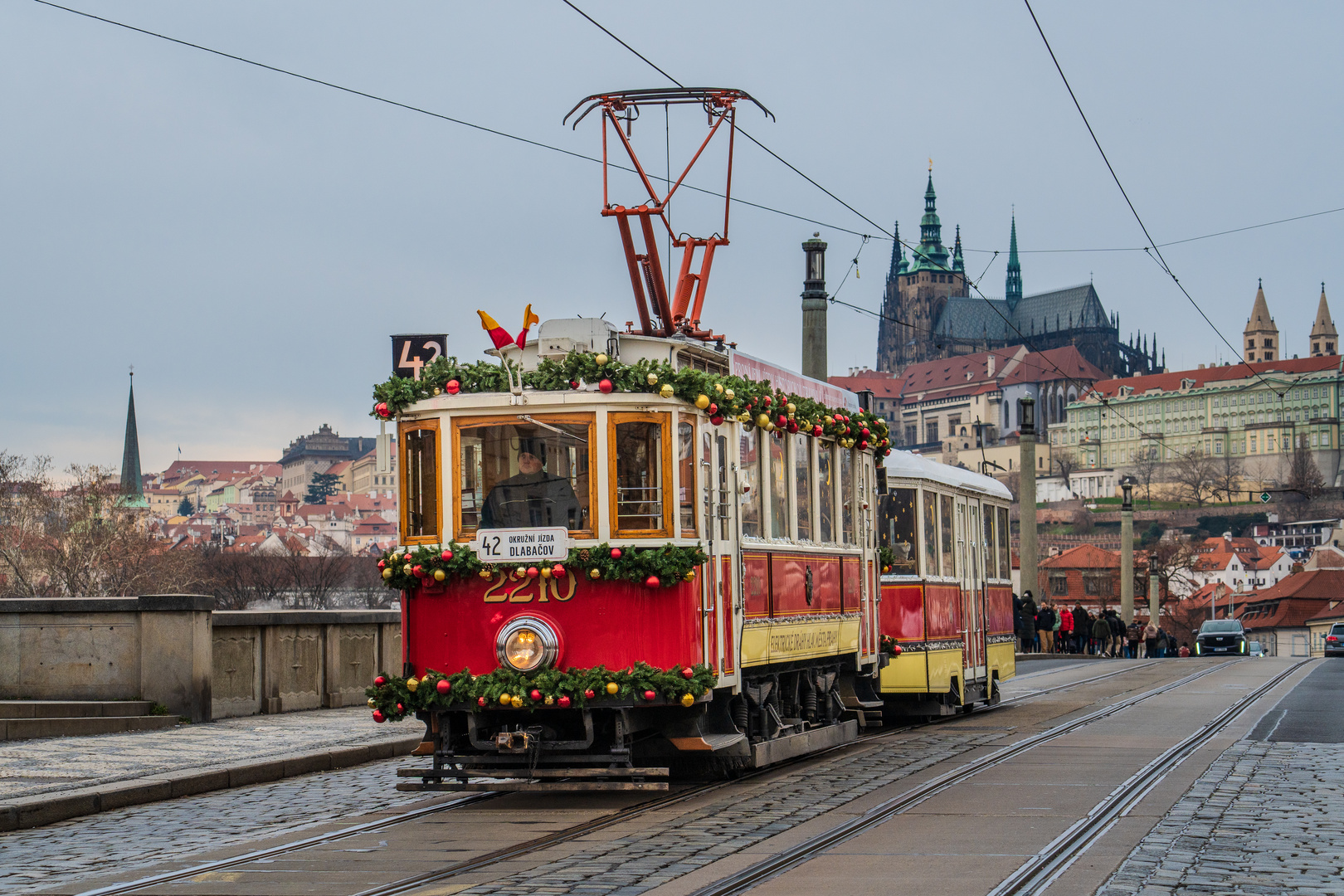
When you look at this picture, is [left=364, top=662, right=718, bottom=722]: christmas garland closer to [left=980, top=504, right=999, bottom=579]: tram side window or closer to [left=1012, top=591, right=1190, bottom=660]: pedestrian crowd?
[left=980, top=504, right=999, bottom=579]: tram side window

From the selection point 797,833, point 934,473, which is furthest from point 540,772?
point 934,473

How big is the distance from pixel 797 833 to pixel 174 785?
4.92 meters

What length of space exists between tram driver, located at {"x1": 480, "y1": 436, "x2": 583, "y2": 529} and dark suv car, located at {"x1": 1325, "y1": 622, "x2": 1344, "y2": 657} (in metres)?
54.0

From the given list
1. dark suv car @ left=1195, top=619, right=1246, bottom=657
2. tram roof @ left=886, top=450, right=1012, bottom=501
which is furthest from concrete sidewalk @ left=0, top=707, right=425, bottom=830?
dark suv car @ left=1195, top=619, right=1246, bottom=657

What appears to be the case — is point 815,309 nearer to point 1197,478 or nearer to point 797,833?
point 797,833

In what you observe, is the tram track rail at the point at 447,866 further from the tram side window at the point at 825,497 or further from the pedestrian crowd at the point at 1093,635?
the pedestrian crowd at the point at 1093,635

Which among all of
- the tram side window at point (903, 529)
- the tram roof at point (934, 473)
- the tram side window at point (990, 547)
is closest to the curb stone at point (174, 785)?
the tram side window at point (903, 529)

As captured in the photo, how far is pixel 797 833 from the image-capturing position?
373 inches

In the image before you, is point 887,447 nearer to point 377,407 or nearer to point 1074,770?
point 1074,770

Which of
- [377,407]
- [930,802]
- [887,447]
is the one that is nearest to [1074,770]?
[930,802]

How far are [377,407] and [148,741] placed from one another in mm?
5275

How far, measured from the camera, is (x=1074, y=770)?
1281 cm

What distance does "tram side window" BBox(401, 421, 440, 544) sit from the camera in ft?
36.4

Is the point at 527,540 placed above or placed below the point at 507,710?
above
